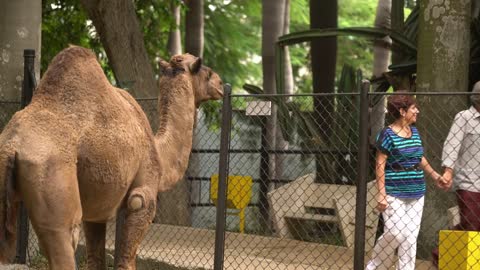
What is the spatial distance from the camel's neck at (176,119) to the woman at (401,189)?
5.45 ft

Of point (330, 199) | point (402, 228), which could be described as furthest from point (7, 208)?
point (330, 199)

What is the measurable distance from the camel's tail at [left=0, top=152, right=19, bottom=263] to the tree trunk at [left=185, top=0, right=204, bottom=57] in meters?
12.4

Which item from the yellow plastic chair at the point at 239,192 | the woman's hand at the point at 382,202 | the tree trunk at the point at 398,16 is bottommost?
the yellow plastic chair at the point at 239,192

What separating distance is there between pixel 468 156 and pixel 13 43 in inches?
214

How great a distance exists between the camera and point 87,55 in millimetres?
7734

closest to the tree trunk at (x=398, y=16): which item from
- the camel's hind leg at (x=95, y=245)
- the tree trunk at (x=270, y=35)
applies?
the tree trunk at (x=270, y=35)

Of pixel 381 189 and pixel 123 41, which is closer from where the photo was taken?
pixel 381 189

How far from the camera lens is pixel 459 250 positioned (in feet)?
27.3

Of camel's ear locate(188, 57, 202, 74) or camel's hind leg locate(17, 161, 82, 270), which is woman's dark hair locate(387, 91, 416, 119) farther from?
camel's hind leg locate(17, 161, 82, 270)

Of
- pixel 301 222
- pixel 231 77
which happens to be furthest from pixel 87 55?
pixel 231 77

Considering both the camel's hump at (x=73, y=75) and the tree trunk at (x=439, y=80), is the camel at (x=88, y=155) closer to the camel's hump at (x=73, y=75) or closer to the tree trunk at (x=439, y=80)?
the camel's hump at (x=73, y=75)

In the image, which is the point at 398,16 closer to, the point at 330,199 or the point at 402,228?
the point at 330,199

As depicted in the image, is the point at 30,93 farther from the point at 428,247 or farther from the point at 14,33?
the point at 428,247

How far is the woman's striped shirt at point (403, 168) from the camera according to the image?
838 centimetres
